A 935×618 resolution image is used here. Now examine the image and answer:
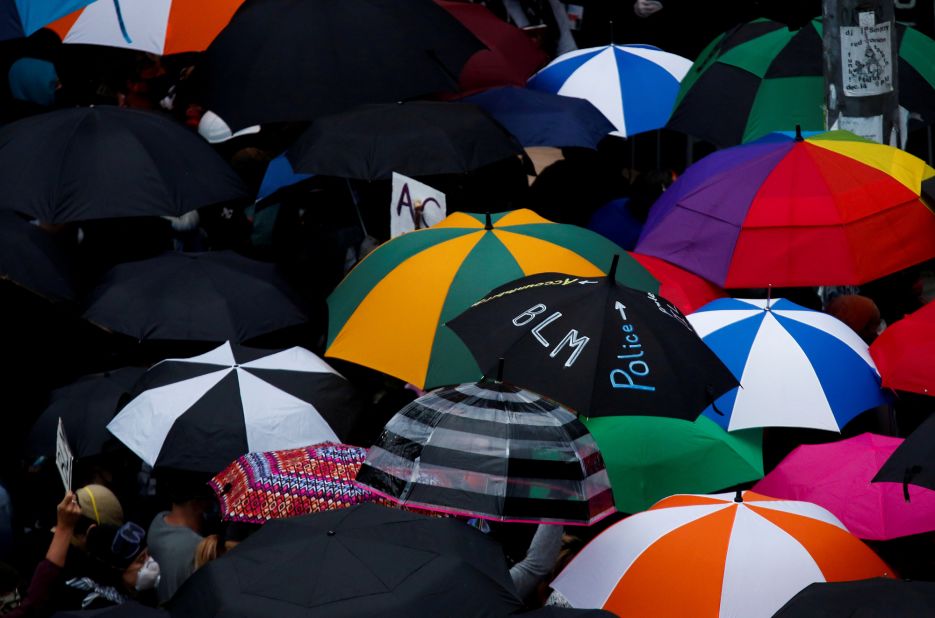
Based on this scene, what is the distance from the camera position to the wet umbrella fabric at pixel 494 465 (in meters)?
5.00

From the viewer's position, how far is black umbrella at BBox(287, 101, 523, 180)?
814 cm

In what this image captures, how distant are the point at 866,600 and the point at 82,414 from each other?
4283mm

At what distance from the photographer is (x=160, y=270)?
7.91 meters

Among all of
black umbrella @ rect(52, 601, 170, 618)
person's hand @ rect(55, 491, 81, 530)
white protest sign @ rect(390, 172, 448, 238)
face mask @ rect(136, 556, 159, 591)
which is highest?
white protest sign @ rect(390, 172, 448, 238)

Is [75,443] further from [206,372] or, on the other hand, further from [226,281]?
[226,281]

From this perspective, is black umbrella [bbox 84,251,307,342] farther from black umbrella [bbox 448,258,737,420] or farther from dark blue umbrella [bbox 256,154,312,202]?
black umbrella [bbox 448,258,737,420]

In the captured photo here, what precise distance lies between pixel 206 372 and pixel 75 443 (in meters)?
0.76

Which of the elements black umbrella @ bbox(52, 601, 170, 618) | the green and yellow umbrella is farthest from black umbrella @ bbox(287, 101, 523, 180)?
black umbrella @ bbox(52, 601, 170, 618)

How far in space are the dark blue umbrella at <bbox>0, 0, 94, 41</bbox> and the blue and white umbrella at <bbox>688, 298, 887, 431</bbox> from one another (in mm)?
5079

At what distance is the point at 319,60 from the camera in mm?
9203

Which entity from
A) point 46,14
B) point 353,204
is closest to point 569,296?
point 353,204

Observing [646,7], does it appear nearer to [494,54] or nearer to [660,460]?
[494,54]

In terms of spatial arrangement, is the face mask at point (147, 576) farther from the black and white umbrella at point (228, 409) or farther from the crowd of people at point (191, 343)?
the black and white umbrella at point (228, 409)

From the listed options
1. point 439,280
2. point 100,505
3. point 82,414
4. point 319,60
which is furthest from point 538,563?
point 319,60
